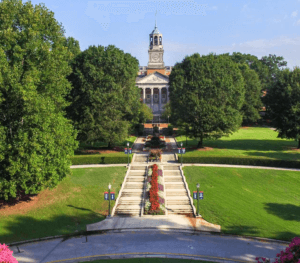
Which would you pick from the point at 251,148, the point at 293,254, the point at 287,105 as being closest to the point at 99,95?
the point at 251,148

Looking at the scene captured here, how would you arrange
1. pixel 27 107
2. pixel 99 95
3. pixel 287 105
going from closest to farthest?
pixel 27 107, pixel 99 95, pixel 287 105

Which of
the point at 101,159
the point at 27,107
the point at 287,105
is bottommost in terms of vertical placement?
the point at 101,159

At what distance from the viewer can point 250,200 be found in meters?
28.5

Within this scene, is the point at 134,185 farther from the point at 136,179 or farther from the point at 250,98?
the point at 250,98

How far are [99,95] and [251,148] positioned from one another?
83.6 ft

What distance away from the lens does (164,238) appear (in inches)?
846

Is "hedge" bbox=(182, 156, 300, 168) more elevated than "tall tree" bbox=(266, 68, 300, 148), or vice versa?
"tall tree" bbox=(266, 68, 300, 148)

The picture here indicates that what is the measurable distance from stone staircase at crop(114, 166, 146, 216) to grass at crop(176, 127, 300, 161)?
353 inches

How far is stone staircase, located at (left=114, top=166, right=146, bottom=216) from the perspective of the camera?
2644 cm

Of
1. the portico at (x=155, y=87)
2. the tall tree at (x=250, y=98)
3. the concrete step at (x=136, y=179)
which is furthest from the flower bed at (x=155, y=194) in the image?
the portico at (x=155, y=87)

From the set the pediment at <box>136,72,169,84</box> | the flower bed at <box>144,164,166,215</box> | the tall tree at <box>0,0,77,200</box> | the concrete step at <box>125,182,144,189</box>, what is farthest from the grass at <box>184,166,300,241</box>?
the pediment at <box>136,72,169,84</box>

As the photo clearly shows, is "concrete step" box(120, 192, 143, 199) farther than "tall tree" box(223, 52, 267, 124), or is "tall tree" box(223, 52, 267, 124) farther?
"tall tree" box(223, 52, 267, 124)

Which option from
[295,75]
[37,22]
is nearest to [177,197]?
[37,22]

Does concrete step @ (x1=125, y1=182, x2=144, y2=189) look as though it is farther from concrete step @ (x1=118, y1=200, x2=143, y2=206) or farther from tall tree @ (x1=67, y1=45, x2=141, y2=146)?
tall tree @ (x1=67, y1=45, x2=141, y2=146)
